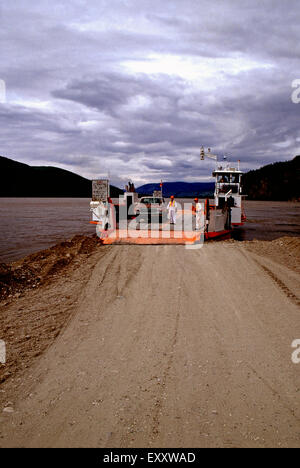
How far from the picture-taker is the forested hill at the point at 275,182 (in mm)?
136000

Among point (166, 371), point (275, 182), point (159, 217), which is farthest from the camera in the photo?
point (275, 182)

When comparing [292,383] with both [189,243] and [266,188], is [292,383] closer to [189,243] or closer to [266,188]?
[189,243]

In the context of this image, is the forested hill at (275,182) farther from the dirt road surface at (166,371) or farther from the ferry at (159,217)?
the dirt road surface at (166,371)

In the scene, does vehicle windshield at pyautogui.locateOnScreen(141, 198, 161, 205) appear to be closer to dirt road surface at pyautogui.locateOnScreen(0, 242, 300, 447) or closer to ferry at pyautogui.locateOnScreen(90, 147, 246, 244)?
ferry at pyautogui.locateOnScreen(90, 147, 246, 244)

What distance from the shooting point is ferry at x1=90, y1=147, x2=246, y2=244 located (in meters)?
13.5

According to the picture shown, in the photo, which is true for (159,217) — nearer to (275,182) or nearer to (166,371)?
(166,371)

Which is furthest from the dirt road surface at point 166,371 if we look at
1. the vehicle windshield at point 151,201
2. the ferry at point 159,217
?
the vehicle windshield at point 151,201

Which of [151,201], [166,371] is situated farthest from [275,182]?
[166,371]

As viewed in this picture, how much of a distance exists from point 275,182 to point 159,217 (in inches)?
5324

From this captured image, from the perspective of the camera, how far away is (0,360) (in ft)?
15.5

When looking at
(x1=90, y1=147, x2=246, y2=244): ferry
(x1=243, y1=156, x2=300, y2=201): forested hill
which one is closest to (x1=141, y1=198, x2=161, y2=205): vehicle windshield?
(x1=90, y1=147, x2=246, y2=244): ferry

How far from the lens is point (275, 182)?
144 meters

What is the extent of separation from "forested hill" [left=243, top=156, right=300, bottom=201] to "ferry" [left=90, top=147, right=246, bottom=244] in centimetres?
11557

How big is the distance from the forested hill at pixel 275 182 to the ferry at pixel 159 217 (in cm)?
11557
